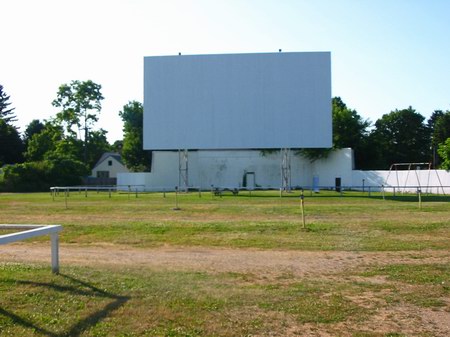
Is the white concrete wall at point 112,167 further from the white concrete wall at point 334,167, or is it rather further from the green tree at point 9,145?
the white concrete wall at point 334,167

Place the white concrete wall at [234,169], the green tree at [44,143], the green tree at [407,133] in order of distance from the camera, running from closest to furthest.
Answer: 1. the white concrete wall at [234,169]
2. the green tree at [44,143]
3. the green tree at [407,133]

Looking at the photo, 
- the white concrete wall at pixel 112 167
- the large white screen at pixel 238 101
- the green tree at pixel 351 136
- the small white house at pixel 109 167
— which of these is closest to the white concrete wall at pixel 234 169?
the large white screen at pixel 238 101

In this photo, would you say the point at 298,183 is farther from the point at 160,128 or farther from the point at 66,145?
the point at 66,145

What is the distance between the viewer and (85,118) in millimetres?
75375

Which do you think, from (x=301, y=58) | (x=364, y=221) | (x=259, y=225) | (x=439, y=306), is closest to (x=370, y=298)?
(x=439, y=306)

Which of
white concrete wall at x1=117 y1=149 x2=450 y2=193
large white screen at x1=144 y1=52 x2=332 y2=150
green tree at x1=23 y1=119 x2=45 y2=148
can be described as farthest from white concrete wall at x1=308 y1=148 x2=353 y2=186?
green tree at x1=23 y1=119 x2=45 y2=148

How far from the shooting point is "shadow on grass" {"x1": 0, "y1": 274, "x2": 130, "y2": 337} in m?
5.53

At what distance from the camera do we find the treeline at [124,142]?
61.1m

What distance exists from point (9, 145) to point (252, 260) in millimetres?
79750

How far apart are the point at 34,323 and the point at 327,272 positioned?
4.95 m

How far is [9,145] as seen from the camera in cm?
8175

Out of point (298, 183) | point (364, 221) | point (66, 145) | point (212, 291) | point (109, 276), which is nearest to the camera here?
point (212, 291)

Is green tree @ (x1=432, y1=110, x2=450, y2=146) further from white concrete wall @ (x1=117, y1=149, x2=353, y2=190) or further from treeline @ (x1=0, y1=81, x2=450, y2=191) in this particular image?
white concrete wall @ (x1=117, y1=149, x2=353, y2=190)

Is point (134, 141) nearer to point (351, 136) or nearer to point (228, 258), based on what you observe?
point (351, 136)
